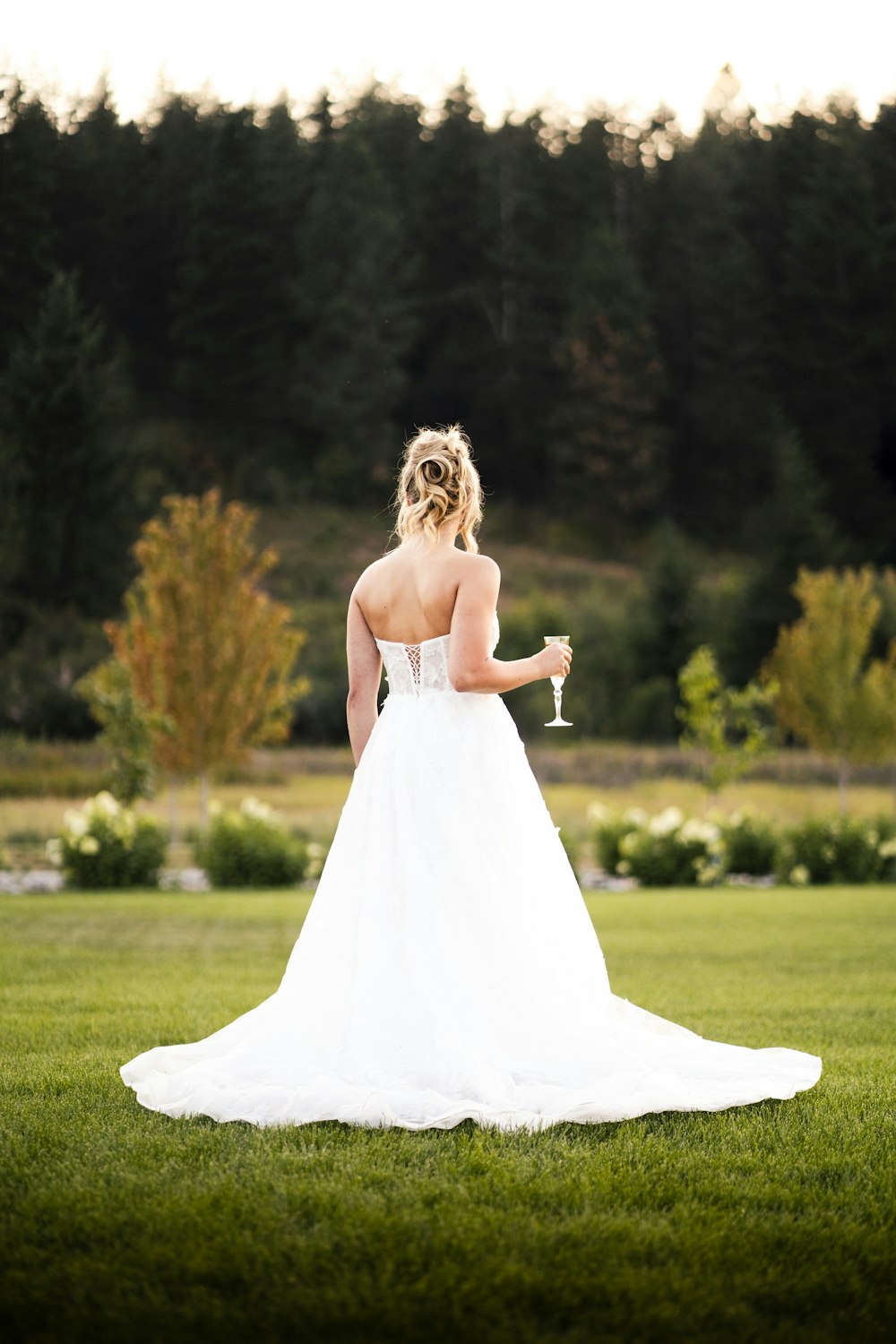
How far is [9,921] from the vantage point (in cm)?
1275

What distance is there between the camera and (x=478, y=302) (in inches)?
1962

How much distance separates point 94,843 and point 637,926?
23.9 feet

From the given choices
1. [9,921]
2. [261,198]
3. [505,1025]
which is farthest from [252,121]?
[505,1025]

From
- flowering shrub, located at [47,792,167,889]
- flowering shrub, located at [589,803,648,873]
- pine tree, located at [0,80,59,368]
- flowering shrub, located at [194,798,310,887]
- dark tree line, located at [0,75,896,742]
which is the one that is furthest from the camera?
dark tree line, located at [0,75,896,742]

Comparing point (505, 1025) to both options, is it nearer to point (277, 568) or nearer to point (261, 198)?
point (277, 568)

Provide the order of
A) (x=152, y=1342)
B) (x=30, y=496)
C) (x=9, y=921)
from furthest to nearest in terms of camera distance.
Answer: (x=30, y=496) → (x=9, y=921) → (x=152, y=1342)

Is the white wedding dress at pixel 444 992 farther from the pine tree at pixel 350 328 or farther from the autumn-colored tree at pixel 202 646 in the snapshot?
the pine tree at pixel 350 328

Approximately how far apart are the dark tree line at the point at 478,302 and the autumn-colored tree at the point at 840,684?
617 inches

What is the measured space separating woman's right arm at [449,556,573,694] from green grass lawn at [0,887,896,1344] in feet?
5.43

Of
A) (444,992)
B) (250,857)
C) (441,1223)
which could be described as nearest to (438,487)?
(444,992)

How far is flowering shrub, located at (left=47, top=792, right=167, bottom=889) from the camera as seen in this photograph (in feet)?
55.2

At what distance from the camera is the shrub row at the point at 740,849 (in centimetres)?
1805

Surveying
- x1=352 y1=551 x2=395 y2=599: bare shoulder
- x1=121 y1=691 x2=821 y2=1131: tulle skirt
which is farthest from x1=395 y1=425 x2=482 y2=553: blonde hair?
x1=121 y1=691 x2=821 y2=1131: tulle skirt

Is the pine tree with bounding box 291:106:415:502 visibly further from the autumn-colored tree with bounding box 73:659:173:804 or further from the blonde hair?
the blonde hair
